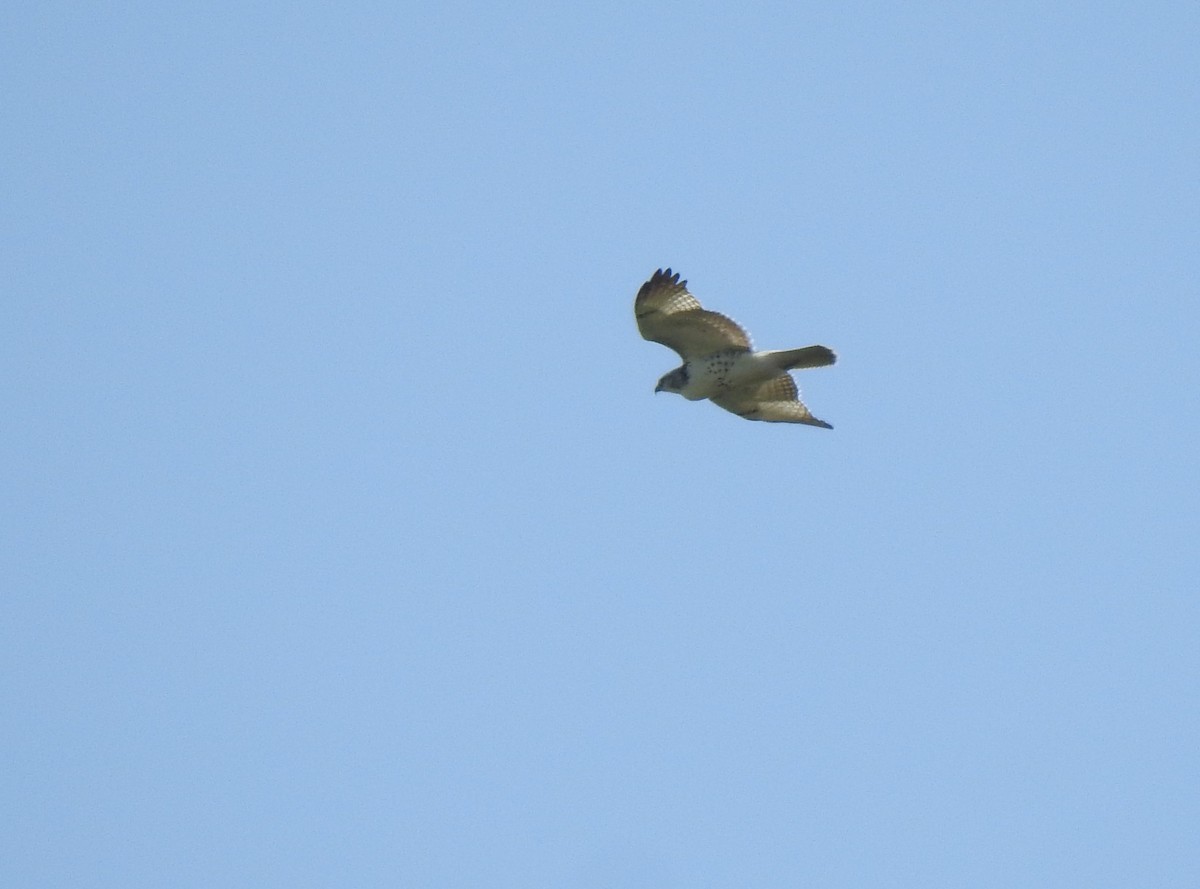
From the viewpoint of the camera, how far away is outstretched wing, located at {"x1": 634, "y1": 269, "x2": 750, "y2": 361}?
15.2 m

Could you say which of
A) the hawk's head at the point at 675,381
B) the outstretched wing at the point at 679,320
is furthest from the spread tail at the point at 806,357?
the hawk's head at the point at 675,381

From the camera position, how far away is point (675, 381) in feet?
52.3

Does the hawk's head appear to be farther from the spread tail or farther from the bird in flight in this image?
the spread tail

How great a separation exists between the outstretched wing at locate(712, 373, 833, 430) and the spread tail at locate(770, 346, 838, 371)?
2.85ft

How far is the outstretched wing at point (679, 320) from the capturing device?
598 inches

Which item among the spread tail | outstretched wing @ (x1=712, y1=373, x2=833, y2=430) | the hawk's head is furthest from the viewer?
outstretched wing @ (x1=712, y1=373, x2=833, y2=430)

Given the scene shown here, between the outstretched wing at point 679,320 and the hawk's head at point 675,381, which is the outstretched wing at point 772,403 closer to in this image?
the hawk's head at point 675,381

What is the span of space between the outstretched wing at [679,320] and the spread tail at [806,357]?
1.44ft

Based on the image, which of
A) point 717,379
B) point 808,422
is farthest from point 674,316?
point 808,422

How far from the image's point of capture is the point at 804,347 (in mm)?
15055

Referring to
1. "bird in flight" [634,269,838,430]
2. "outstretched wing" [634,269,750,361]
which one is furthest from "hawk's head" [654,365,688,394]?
"outstretched wing" [634,269,750,361]

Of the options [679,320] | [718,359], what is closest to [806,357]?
[718,359]

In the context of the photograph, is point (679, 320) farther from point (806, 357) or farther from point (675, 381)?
point (806, 357)

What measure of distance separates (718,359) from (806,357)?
97 centimetres
